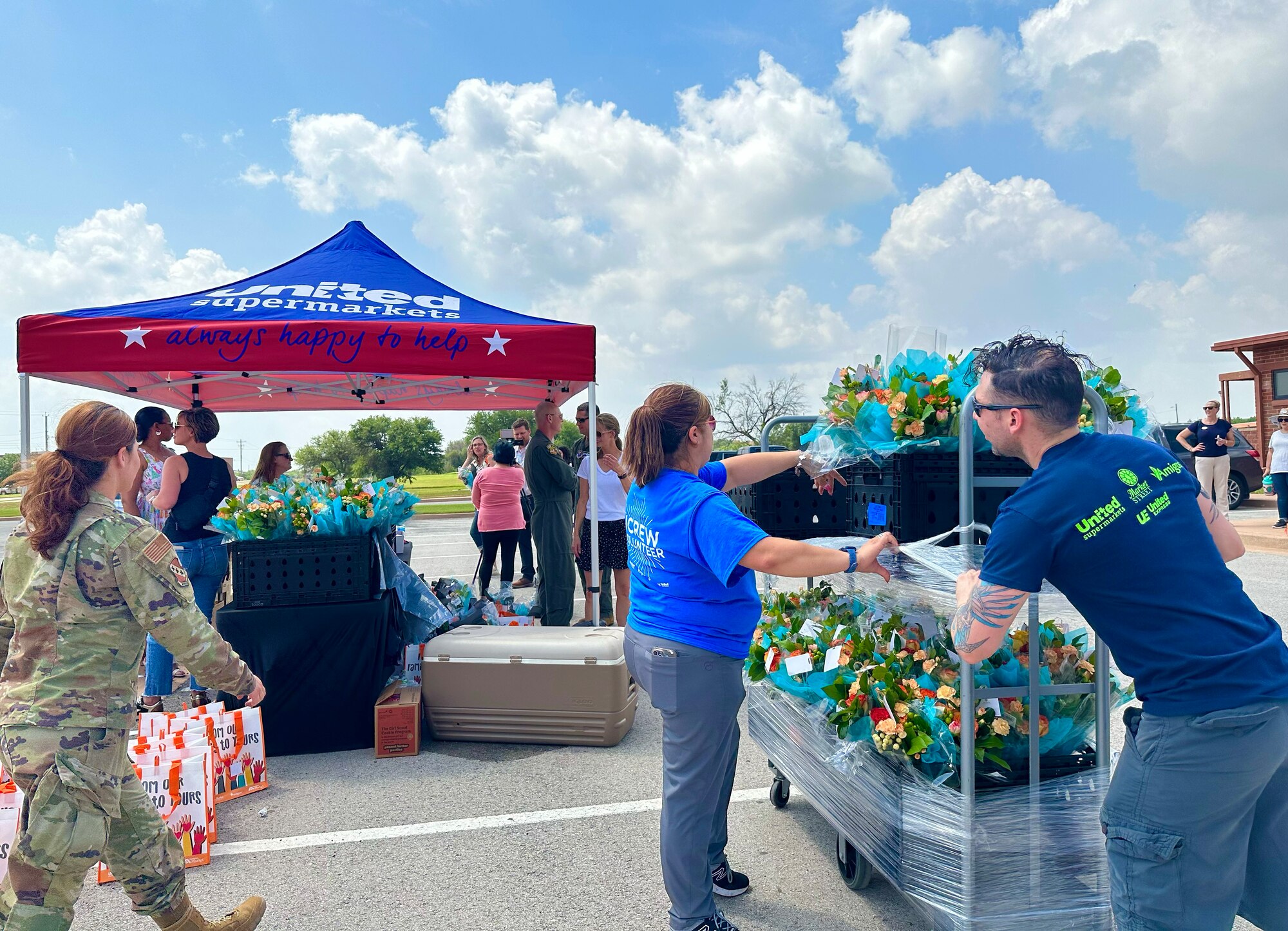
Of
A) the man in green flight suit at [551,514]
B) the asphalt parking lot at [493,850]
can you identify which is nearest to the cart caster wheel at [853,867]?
the asphalt parking lot at [493,850]

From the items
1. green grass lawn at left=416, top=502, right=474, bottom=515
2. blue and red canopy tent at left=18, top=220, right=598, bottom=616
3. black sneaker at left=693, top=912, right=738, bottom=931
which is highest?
blue and red canopy tent at left=18, top=220, right=598, bottom=616

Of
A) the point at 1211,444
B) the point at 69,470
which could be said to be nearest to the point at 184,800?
the point at 69,470

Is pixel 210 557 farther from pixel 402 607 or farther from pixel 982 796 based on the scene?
pixel 982 796

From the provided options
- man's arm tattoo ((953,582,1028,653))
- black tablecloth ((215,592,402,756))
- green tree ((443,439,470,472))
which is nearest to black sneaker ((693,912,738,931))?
man's arm tattoo ((953,582,1028,653))

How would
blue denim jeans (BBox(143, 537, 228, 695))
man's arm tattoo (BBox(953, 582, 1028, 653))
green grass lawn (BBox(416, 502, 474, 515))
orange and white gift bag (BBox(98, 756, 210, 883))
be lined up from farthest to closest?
1. green grass lawn (BBox(416, 502, 474, 515))
2. blue denim jeans (BBox(143, 537, 228, 695))
3. orange and white gift bag (BBox(98, 756, 210, 883))
4. man's arm tattoo (BBox(953, 582, 1028, 653))

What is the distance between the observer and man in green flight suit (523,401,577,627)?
609 cm

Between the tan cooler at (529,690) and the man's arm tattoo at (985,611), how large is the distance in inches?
106

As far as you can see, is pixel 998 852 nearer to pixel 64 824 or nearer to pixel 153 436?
pixel 64 824

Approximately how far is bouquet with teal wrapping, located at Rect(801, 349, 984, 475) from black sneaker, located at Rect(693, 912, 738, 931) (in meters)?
1.46

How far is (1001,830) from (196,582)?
4.58 metres

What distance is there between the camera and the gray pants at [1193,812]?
1.59 metres

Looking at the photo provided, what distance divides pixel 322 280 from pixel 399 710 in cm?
333

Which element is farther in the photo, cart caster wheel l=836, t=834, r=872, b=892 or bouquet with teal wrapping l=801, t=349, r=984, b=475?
cart caster wheel l=836, t=834, r=872, b=892

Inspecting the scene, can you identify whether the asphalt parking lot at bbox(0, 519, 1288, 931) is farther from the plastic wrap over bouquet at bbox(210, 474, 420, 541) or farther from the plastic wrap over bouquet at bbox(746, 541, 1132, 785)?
the plastic wrap over bouquet at bbox(210, 474, 420, 541)
